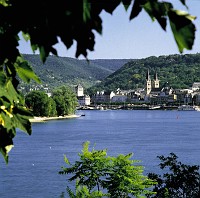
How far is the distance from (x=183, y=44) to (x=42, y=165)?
88.0 ft

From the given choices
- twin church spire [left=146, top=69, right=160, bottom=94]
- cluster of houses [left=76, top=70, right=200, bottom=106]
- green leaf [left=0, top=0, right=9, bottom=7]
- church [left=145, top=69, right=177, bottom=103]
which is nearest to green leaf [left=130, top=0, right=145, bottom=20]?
green leaf [left=0, top=0, right=9, bottom=7]

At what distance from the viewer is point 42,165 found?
27.3m

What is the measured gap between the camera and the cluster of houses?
15289 cm

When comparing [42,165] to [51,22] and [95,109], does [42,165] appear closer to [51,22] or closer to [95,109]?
[51,22]

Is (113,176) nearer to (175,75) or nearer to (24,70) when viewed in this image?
(24,70)

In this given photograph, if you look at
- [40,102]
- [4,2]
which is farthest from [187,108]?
[4,2]

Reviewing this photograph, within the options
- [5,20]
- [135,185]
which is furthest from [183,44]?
[135,185]

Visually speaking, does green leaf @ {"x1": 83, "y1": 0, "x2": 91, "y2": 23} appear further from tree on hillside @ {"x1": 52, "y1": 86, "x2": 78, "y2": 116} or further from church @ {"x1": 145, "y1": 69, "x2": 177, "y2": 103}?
church @ {"x1": 145, "y1": 69, "x2": 177, "y2": 103}

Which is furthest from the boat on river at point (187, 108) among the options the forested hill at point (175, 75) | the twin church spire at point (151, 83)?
the forested hill at point (175, 75)

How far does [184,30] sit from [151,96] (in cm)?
16038

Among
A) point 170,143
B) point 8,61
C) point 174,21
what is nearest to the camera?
point 174,21

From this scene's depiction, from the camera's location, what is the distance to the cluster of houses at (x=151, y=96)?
153 meters

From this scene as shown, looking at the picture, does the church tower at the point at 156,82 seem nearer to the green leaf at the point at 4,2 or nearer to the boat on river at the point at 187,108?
the boat on river at the point at 187,108

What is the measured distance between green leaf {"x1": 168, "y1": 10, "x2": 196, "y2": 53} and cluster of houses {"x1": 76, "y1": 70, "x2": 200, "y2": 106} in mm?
151139
